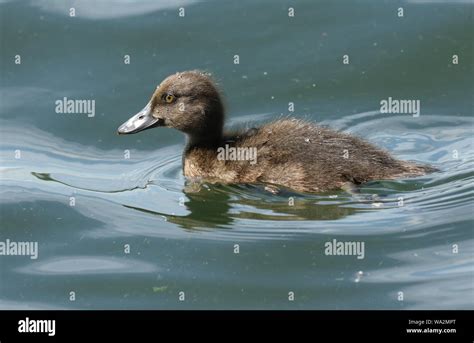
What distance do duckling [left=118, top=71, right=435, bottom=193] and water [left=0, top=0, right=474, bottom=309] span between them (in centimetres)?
13

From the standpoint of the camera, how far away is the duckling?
31.2 feet

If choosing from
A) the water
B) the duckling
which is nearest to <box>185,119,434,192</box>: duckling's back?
the duckling

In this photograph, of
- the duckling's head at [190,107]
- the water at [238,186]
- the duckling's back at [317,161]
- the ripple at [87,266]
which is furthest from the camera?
the duckling's head at [190,107]

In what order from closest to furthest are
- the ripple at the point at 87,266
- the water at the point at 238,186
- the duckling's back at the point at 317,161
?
the water at the point at 238,186, the ripple at the point at 87,266, the duckling's back at the point at 317,161

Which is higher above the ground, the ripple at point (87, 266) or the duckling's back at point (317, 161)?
the duckling's back at point (317, 161)

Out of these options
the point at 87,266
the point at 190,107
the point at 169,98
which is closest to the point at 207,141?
the point at 190,107

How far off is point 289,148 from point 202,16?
3.03 m

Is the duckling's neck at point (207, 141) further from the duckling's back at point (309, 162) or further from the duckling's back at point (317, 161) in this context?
the duckling's back at point (317, 161)

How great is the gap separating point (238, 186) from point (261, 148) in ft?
1.20

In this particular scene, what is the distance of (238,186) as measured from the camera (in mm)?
9828

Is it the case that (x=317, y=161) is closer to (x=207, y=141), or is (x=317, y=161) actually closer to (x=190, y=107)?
(x=207, y=141)

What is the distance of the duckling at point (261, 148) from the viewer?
9516 millimetres

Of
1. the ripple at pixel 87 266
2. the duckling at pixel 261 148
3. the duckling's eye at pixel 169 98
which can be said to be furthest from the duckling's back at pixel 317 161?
the ripple at pixel 87 266

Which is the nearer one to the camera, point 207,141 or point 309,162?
point 309,162
